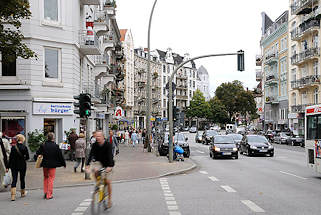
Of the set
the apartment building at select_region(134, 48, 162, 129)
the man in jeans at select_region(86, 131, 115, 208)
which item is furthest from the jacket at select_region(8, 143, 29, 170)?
→ the apartment building at select_region(134, 48, 162, 129)

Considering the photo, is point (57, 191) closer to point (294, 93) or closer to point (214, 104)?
point (294, 93)

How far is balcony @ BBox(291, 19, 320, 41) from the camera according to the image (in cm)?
5451

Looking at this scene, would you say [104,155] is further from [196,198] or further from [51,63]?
[51,63]

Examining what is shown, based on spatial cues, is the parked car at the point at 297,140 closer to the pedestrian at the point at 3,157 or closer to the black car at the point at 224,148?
the black car at the point at 224,148

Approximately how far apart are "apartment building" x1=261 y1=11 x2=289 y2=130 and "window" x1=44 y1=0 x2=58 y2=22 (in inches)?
1877

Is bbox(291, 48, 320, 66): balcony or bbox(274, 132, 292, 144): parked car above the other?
bbox(291, 48, 320, 66): balcony

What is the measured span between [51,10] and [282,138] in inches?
1414

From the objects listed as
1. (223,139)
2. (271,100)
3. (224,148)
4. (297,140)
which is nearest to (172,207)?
(224,148)

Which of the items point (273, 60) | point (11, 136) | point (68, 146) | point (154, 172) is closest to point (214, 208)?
point (154, 172)

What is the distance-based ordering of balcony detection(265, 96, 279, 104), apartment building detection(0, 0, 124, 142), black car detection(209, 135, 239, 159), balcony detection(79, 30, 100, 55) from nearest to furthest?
apartment building detection(0, 0, 124, 142) < black car detection(209, 135, 239, 159) < balcony detection(79, 30, 100, 55) < balcony detection(265, 96, 279, 104)

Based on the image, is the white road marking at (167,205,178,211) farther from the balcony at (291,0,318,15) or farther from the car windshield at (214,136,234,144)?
the balcony at (291,0,318,15)

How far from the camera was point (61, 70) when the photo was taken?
84.8ft

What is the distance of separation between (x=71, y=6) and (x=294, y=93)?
145 ft

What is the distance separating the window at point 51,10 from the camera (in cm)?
2545
